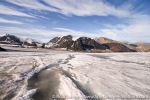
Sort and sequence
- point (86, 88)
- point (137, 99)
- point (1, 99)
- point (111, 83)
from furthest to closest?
point (111, 83), point (86, 88), point (137, 99), point (1, 99)

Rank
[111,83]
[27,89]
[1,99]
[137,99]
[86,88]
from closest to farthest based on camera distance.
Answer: [1,99] < [137,99] < [27,89] < [86,88] < [111,83]

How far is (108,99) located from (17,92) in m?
4.94

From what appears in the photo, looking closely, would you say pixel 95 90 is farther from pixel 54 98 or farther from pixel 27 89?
pixel 27 89

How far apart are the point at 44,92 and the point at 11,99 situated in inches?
78.7

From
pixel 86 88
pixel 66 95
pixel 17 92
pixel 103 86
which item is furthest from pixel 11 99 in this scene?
pixel 103 86

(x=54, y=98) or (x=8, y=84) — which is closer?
(x=54, y=98)

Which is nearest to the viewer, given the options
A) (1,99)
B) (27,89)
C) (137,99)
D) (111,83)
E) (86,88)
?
(1,99)

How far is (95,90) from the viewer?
10656mm

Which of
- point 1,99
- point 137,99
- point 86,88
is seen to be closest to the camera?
point 1,99

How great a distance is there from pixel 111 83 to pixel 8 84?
7.01 meters

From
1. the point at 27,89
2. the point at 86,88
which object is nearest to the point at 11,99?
the point at 27,89

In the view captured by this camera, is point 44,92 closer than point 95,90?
Yes

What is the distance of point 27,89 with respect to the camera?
1026 cm

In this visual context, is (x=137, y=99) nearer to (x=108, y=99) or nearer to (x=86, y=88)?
(x=108, y=99)
